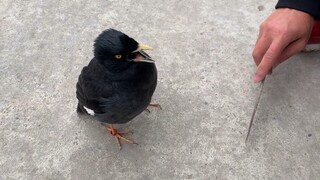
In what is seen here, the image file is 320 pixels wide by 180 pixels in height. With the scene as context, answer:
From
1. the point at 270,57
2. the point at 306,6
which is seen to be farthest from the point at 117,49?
the point at 306,6

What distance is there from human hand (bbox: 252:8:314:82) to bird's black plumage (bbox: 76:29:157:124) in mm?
717

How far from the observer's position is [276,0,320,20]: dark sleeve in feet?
9.34

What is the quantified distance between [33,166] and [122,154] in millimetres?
653

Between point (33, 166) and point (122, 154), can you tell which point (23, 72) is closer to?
point (33, 166)

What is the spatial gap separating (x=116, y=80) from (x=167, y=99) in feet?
2.47

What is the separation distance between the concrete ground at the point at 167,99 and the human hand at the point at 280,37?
581mm

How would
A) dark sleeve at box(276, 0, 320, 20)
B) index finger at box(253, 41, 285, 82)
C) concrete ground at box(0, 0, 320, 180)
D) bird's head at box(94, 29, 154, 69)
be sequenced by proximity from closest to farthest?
bird's head at box(94, 29, 154, 69), index finger at box(253, 41, 285, 82), dark sleeve at box(276, 0, 320, 20), concrete ground at box(0, 0, 320, 180)

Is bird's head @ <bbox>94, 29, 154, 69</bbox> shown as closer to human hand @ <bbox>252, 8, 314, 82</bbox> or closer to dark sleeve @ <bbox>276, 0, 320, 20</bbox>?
human hand @ <bbox>252, 8, 314, 82</bbox>

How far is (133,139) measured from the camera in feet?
10.6

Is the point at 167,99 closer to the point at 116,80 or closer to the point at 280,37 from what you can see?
the point at 116,80

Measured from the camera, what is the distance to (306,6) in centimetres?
286

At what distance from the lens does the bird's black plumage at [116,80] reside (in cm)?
255

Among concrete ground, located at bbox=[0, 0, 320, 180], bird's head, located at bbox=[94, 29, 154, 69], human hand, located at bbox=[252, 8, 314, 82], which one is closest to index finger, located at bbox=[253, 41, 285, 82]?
human hand, located at bbox=[252, 8, 314, 82]

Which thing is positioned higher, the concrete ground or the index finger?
the index finger
